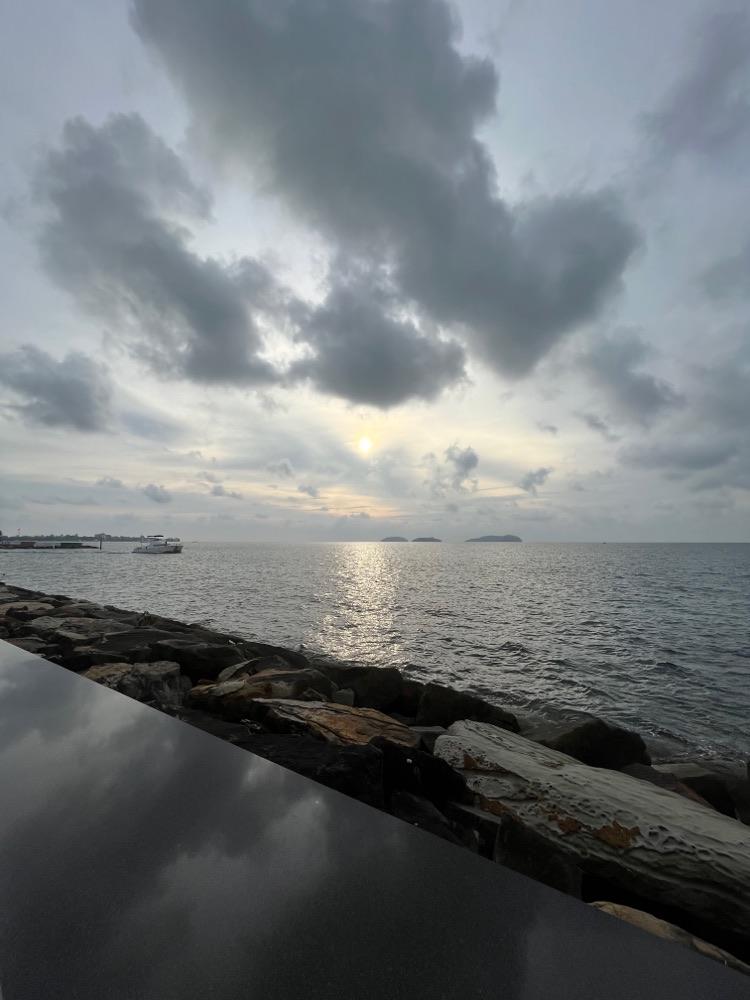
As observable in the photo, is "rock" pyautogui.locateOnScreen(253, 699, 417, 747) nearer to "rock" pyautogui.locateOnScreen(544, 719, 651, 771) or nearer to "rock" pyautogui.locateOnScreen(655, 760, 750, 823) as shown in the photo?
"rock" pyautogui.locateOnScreen(544, 719, 651, 771)

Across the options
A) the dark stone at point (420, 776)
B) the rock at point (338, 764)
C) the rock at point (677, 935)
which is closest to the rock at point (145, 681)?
the rock at point (338, 764)

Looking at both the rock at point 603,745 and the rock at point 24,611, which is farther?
the rock at point 24,611

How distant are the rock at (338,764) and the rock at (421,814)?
17 cm

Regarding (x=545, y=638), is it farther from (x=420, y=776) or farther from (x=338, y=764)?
(x=338, y=764)

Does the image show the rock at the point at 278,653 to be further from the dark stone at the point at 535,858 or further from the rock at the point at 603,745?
the dark stone at the point at 535,858

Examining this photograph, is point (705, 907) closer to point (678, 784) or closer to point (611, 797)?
point (611, 797)

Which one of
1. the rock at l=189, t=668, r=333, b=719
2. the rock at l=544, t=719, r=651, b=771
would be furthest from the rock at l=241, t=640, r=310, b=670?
the rock at l=544, t=719, r=651, b=771

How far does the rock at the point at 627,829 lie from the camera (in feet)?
9.98

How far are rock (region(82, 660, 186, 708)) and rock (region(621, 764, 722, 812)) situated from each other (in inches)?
248

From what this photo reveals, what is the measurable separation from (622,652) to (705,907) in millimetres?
16058

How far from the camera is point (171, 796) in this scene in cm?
262

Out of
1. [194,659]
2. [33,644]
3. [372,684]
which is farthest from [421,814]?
[33,644]

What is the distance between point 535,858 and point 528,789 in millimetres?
1457

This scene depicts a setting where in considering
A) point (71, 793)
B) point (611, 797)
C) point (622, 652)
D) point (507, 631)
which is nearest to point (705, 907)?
point (611, 797)
